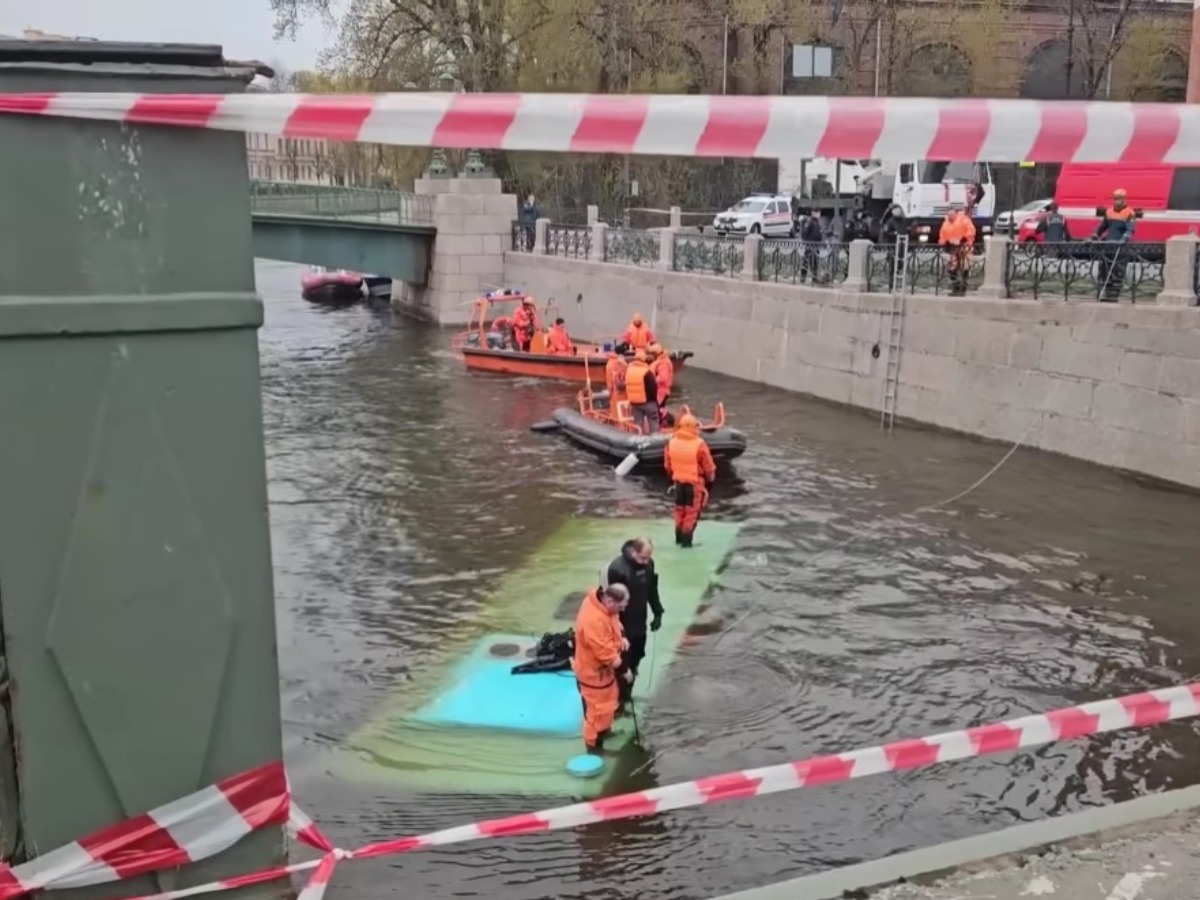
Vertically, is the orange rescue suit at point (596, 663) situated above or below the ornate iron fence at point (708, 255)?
below

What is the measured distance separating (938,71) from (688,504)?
4654 cm

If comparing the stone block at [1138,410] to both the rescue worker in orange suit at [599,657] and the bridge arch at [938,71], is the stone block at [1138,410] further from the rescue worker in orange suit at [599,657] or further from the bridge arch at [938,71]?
the bridge arch at [938,71]

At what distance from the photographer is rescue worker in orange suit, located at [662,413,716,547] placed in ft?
41.5

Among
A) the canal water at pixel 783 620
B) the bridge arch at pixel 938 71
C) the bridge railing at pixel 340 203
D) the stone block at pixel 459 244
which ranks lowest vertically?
the canal water at pixel 783 620

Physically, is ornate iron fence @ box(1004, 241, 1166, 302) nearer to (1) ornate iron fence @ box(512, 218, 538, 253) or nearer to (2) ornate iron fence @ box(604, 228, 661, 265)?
(2) ornate iron fence @ box(604, 228, 661, 265)

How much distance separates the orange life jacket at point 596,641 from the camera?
7.75m

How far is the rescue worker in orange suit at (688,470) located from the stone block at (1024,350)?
7.58m

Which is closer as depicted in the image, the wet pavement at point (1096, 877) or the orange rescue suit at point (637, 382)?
the wet pavement at point (1096, 877)

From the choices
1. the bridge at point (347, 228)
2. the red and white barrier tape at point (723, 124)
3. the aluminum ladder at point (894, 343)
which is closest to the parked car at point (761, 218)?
the bridge at point (347, 228)

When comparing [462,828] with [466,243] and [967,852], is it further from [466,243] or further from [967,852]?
[466,243]

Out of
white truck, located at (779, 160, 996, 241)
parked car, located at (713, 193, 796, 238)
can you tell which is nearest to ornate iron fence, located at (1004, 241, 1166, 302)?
white truck, located at (779, 160, 996, 241)

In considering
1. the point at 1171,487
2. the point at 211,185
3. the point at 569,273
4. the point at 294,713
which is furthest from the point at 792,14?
the point at 211,185

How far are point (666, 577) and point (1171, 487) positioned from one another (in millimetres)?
7762

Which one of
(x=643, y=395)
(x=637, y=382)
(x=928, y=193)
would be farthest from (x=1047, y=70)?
(x=637, y=382)
